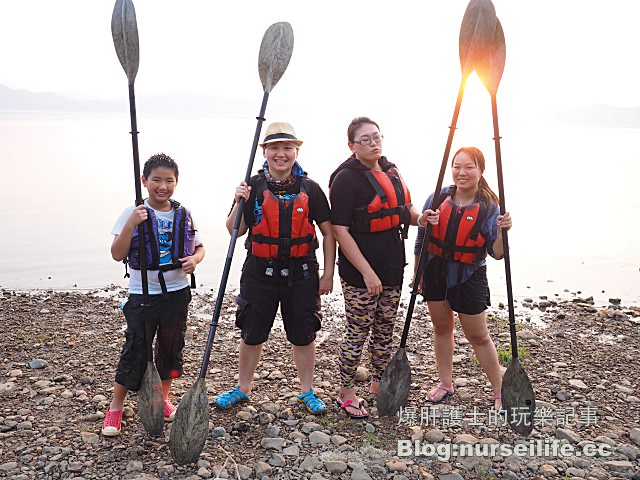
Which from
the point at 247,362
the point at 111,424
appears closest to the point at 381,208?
the point at 247,362

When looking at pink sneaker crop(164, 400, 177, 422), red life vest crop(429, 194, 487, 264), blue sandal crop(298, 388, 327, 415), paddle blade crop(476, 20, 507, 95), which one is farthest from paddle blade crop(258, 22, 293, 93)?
pink sneaker crop(164, 400, 177, 422)

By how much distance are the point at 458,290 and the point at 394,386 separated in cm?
89

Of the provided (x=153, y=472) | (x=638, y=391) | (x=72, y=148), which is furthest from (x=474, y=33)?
(x=72, y=148)

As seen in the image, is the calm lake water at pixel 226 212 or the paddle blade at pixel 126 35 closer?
the paddle blade at pixel 126 35

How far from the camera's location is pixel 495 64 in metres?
4.25

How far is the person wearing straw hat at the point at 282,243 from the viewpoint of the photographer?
4148 millimetres

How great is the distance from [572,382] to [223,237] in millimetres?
7986

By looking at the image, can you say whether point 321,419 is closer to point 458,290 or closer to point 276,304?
point 276,304

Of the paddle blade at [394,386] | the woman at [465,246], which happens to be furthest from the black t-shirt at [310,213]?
the paddle blade at [394,386]

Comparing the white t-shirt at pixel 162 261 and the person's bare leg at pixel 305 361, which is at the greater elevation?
the white t-shirt at pixel 162 261

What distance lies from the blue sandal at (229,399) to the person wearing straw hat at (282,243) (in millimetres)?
492

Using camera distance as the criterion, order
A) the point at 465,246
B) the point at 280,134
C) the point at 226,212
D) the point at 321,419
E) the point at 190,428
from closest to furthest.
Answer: the point at 190,428
the point at 280,134
the point at 465,246
the point at 321,419
the point at 226,212

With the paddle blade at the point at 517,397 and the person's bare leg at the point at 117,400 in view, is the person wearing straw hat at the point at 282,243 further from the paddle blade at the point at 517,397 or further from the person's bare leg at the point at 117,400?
the paddle blade at the point at 517,397

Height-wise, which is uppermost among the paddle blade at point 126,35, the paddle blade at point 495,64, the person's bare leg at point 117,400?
the paddle blade at point 126,35
